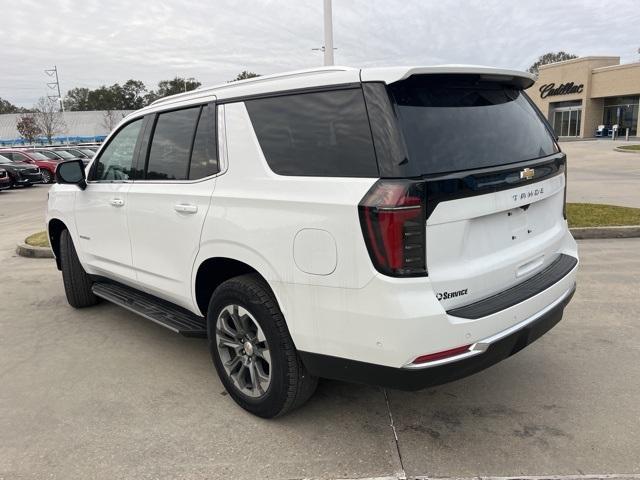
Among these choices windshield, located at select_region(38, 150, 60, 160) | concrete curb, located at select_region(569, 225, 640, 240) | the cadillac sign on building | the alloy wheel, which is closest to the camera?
the alloy wheel

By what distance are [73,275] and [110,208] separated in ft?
4.40

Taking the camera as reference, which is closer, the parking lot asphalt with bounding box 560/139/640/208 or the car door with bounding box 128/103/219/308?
the car door with bounding box 128/103/219/308

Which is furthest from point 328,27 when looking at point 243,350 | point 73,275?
point 243,350

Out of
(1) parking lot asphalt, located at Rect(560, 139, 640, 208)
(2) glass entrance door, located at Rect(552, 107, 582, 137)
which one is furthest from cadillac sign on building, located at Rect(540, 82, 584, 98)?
(1) parking lot asphalt, located at Rect(560, 139, 640, 208)

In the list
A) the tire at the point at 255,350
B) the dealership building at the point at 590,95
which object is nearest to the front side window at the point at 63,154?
the tire at the point at 255,350

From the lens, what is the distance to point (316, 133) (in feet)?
9.13

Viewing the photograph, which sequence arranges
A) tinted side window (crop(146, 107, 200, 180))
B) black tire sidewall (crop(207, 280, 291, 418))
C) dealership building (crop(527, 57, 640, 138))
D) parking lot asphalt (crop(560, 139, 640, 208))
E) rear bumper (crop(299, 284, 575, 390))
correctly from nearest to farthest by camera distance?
rear bumper (crop(299, 284, 575, 390)) < black tire sidewall (crop(207, 280, 291, 418)) < tinted side window (crop(146, 107, 200, 180)) < parking lot asphalt (crop(560, 139, 640, 208)) < dealership building (crop(527, 57, 640, 138))

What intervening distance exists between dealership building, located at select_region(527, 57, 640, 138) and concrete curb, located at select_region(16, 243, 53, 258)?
145ft

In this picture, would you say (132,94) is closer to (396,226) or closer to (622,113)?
(622,113)

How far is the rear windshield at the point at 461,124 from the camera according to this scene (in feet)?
8.36

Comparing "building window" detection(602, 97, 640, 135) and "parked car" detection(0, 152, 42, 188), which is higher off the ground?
"building window" detection(602, 97, 640, 135)

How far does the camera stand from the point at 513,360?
3.96m

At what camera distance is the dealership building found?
44.6m

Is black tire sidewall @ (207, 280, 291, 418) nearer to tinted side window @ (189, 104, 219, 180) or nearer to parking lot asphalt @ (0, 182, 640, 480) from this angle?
parking lot asphalt @ (0, 182, 640, 480)
